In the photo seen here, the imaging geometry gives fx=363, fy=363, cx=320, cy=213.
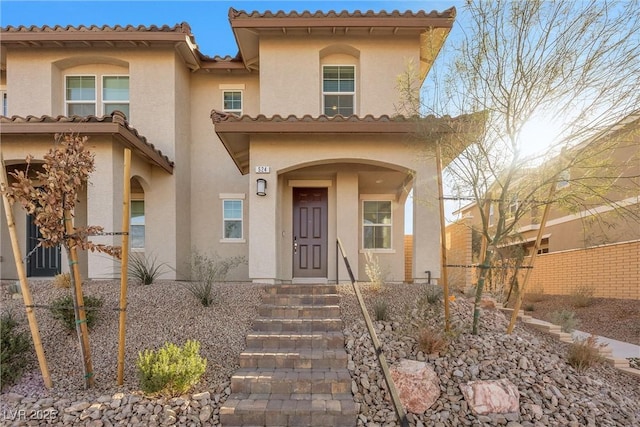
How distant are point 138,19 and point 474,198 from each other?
9.60 m

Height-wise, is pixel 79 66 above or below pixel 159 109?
above

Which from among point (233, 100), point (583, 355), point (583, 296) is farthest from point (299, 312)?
point (583, 296)

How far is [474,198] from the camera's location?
5973 mm

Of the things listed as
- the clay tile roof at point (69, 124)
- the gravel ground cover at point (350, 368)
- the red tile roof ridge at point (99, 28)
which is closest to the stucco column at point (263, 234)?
the gravel ground cover at point (350, 368)

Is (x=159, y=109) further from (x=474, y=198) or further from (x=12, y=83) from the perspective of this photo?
(x=474, y=198)

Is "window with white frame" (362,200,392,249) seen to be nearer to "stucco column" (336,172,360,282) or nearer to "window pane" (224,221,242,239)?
"stucco column" (336,172,360,282)

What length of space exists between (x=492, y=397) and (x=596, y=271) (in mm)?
9713

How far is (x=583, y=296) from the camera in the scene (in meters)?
10.9

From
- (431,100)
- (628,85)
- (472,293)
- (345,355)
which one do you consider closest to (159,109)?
(431,100)

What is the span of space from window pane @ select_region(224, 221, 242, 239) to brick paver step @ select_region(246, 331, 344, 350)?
541cm

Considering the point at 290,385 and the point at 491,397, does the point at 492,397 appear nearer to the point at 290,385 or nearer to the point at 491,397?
the point at 491,397

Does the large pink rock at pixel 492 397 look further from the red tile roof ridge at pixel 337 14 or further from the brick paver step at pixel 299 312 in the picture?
the red tile roof ridge at pixel 337 14

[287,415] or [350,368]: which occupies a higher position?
[350,368]

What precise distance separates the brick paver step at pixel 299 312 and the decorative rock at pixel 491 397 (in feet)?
8.23
